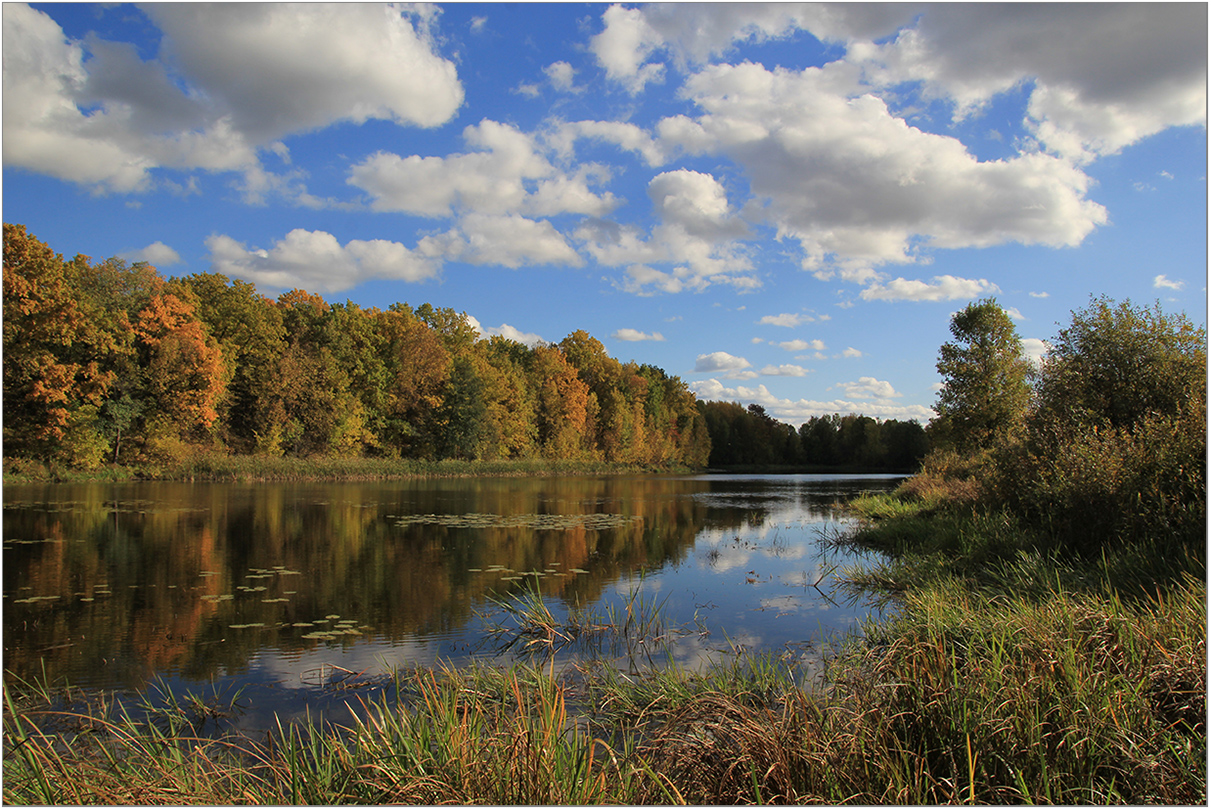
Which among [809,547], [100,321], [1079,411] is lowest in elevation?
[809,547]

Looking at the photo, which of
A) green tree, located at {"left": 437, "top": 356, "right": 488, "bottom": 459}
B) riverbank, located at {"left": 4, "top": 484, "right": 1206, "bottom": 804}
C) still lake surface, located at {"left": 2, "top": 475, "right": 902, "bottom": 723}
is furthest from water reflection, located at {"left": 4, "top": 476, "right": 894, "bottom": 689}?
green tree, located at {"left": 437, "top": 356, "right": 488, "bottom": 459}

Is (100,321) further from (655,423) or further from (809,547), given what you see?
(655,423)

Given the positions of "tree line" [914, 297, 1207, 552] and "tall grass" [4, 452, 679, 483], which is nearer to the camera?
"tree line" [914, 297, 1207, 552]

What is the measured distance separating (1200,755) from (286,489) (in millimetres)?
33947

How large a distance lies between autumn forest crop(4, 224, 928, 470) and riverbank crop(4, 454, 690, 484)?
934 millimetres

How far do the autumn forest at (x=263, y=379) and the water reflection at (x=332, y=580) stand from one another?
11402 millimetres

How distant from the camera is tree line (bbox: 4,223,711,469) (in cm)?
2973

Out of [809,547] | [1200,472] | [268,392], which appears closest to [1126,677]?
[1200,472]

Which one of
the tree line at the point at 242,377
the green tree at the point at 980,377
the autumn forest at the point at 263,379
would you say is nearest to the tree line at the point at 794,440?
the autumn forest at the point at 263,379

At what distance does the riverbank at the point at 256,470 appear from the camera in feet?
101

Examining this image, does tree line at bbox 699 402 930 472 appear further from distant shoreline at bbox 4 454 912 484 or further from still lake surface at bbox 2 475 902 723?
still lake surface at bbox 2 475 902 723

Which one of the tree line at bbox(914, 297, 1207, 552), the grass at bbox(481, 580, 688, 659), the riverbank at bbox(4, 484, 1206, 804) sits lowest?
the grass at bbox(481, 580, 688, 659)

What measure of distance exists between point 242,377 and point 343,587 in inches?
1603

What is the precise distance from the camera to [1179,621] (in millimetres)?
4688
